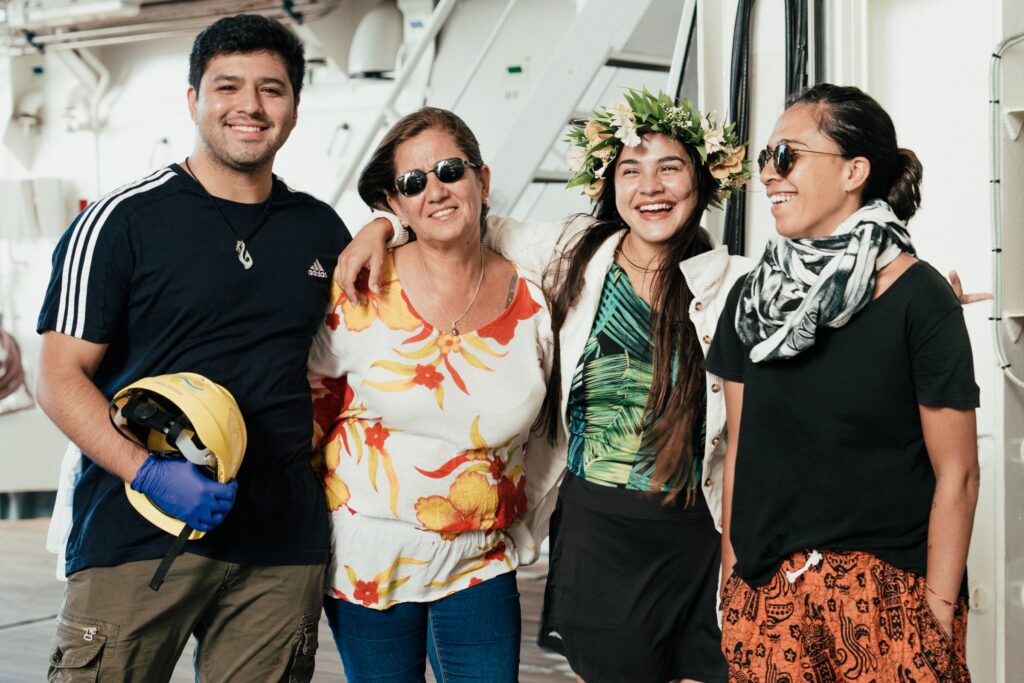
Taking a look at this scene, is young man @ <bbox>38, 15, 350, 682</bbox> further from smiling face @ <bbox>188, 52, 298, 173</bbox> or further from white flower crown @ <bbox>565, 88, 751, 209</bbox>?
white flower crown @ <bbox>565, 88, 751, 209</bbox>

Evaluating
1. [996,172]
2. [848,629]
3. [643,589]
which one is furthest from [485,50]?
[848,629]

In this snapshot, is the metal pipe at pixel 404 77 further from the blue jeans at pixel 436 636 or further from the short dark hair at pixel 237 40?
the blue jeans at pixel 436 636

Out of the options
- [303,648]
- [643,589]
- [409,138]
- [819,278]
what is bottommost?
[303,648]

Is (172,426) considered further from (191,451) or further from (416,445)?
(416,445)

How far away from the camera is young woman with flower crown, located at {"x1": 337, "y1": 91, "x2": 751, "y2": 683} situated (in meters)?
2.11

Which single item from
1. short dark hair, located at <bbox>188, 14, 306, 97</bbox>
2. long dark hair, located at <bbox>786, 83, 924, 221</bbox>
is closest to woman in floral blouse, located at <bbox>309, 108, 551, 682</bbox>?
short dark hair, located at <bbox>188, 14, 306, 97</bbox>

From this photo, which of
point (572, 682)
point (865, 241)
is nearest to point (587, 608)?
point (865, 241)

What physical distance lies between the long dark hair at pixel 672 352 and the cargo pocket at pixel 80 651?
3.05ft

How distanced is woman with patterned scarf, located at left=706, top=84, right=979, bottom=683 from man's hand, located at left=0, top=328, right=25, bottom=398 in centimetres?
714

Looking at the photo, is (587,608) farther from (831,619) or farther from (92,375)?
(92,375)

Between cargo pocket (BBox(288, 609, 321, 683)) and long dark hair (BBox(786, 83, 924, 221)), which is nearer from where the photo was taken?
long dark hair (BBox(786, 83, 924, 221))

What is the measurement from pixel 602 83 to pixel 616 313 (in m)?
4.39

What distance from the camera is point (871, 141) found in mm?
1734

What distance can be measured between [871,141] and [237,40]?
3.70 feet
